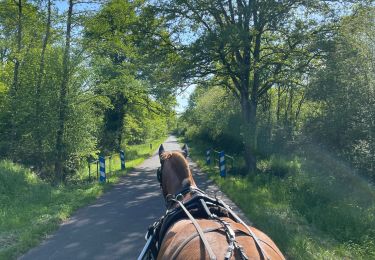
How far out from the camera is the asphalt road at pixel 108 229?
6.88 m

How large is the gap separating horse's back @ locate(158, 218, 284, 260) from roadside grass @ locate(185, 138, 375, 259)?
352 cm

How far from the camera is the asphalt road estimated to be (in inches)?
271

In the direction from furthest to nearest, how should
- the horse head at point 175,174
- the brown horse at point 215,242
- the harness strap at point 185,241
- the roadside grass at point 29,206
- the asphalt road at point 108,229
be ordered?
the roadside grass at point 29,206 → the asphalt road at point 108,229 → the horse head at point 175,174 → the harness strap at point 185,241 → the brown horse at point 215,242

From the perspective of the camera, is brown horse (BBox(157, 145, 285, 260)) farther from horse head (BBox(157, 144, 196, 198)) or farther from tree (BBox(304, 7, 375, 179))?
tree (BBox(304, 7, 375, 179))

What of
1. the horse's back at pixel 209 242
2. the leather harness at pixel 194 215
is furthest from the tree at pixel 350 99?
the horse's back at pixel 209 242

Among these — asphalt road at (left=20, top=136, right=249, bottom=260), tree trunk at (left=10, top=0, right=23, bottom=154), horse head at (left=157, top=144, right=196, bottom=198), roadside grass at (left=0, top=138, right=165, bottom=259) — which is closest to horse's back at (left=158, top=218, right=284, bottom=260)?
horse head at (left=157, top=144, right=196, bottom=198)

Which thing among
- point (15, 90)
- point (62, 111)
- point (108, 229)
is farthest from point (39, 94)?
point (108, 229)

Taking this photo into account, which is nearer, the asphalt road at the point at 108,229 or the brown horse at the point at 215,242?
the brown horse at the point at 215,242

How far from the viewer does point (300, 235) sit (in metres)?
7.12

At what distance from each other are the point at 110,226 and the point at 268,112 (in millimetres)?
17528

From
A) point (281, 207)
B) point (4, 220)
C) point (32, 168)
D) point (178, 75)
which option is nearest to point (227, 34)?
point (178, 75)

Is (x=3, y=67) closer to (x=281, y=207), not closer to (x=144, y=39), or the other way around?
(x=144, y=39)

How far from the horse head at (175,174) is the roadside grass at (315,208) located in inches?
110

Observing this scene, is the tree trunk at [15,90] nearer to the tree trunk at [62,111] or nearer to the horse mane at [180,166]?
the tree trunk at [62,111]
